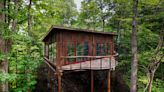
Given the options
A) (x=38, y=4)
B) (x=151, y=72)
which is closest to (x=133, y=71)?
(x=151, y=72)

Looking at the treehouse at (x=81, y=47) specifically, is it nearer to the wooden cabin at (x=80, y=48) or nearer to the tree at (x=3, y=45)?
the wooden cabin at (x=80, y=48)

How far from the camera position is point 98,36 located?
13156 mm

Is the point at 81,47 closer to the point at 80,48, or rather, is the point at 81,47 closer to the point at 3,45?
the point at 80,48

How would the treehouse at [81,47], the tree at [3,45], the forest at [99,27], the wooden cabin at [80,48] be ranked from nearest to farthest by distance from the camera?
the tree at [3,45] < the forest at [99,27] < the wooden cabin at [80,48] < the treehouse at [81,47]

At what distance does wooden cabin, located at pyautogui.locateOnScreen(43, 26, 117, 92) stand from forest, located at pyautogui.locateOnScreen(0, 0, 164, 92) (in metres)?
1.42

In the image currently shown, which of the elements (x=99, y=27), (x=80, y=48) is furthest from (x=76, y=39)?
(x=99, y=27)

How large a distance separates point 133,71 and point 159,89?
333 centimetres

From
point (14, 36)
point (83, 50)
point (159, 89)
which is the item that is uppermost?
point (14, 36)

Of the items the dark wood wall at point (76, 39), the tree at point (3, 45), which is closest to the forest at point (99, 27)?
the tree at point (3, 45)

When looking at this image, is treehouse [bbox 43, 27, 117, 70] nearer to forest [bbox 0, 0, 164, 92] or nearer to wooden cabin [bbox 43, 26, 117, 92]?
wooden cabin [bbox 43, 26, 117, 92]

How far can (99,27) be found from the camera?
21.7 m

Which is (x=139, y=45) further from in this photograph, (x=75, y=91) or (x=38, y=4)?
(x=38, y=4)

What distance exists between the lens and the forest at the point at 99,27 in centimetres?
832

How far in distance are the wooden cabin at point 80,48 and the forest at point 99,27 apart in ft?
4.65
